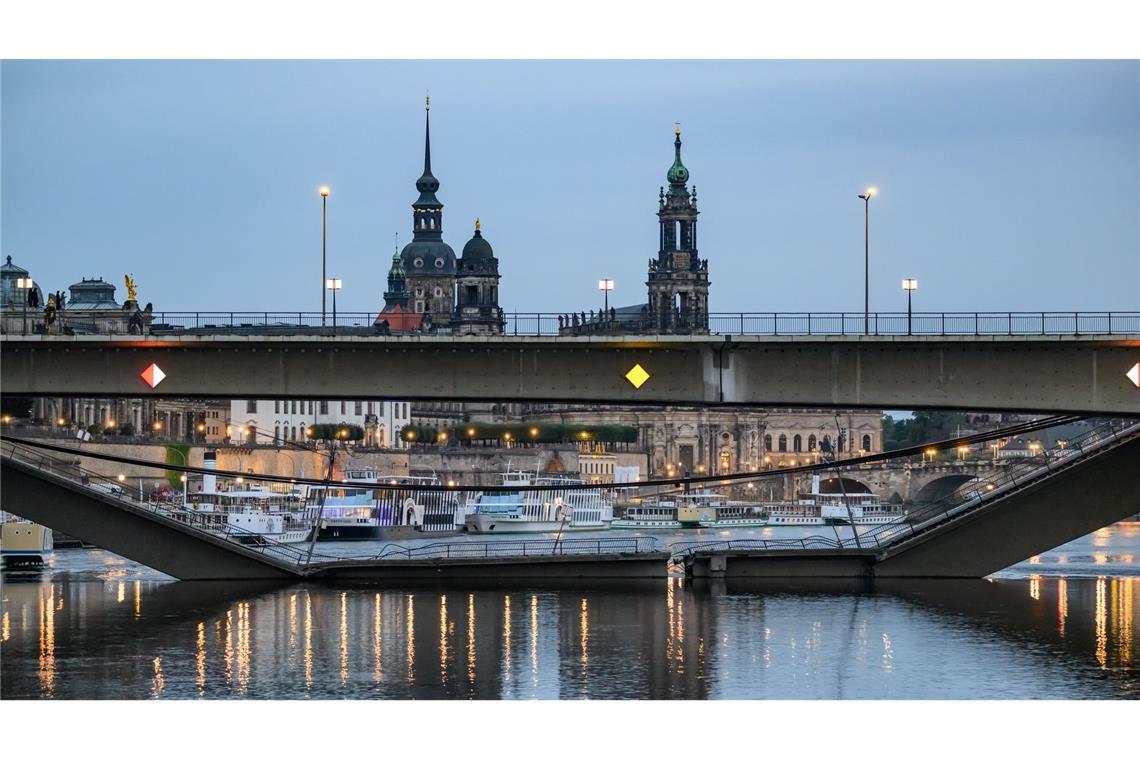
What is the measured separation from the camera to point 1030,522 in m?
65.9

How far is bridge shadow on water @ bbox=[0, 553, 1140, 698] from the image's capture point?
1681 inches

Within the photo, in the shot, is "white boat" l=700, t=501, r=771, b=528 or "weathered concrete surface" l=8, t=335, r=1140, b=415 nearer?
"weathered concrete surface" l=8, t=335, r=1140, b=415

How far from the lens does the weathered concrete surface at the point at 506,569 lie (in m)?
73.2

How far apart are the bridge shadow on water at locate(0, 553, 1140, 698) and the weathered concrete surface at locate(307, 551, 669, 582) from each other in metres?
1.57

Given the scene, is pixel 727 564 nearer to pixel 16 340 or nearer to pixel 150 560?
pixel 150 560

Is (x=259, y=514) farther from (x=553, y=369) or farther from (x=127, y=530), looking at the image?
(x=553, y=369)

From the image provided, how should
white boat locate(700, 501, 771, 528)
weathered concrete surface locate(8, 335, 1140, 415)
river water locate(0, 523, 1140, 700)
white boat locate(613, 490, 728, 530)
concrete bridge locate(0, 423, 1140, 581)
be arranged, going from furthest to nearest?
white boat locate(700, 501, 771, 528) < white boat locate(613, 490, 728, 530) < concrete bridge locate(0, 423, 1140, 581) < weathered concrete surface locate(8, 335, 1140, 415) < river water locate(0, 523, 1140, 700)

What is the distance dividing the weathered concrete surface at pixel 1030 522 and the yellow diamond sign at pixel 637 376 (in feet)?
53.1

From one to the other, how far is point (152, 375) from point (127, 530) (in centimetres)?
1179

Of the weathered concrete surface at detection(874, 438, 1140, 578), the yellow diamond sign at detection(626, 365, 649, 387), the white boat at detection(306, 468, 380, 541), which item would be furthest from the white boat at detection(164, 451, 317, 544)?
the yellow diamond sign at detection(626, 365, 649, 387)

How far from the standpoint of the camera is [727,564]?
240 ft

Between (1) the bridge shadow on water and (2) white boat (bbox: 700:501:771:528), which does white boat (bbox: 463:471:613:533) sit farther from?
(1) the bridge shadow on water

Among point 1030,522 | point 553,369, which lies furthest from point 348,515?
point 553,369

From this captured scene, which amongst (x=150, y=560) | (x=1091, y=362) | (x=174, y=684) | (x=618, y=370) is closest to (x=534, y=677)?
(x=174, y=684)
